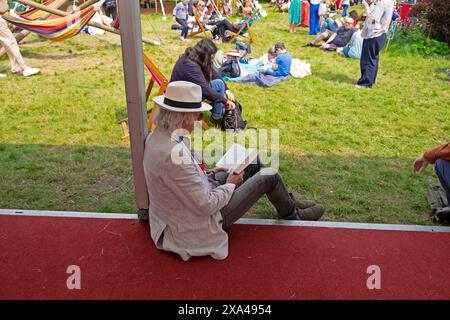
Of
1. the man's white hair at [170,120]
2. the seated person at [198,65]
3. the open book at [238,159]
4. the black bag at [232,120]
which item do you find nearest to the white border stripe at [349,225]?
the open book at [238,159]

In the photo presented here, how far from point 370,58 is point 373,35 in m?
0.40

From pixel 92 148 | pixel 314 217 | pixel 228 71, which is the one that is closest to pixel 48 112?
pixel 92 148

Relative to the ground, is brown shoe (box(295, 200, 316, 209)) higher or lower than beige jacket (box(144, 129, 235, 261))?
lower

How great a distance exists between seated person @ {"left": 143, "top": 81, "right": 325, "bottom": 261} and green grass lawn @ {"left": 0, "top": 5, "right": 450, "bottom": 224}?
815 millimetres

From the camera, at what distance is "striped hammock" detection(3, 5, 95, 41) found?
7.99 meters

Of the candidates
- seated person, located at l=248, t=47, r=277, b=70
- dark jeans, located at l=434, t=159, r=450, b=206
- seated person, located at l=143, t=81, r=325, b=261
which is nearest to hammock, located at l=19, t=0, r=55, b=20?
seated person, located at l=248, t=47, r=277, b=70

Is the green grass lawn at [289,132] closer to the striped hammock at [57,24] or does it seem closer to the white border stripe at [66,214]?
the white border stripe at [66,214]

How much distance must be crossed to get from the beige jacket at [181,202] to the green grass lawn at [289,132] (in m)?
0.96

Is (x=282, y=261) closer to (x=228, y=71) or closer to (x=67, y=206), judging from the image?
(x=67, y=206)

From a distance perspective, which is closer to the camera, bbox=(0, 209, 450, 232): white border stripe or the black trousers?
bbox=(0, 209, 450, 232): white border stripe

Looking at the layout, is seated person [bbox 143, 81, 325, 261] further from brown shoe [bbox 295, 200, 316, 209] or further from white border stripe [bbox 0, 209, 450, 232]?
brown shoe [bbox 295, 200, 316, 209]

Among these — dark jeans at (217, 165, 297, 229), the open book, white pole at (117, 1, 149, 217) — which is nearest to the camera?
white pole at (117, 1, 149, 217)

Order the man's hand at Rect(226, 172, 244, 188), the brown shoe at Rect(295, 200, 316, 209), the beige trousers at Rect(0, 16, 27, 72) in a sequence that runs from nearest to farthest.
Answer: the man's hand at Rect(226, 172, 244, 188) < the brown shoe at Rect(295, 200, 316, 209) < the beige trousers at Rect(0, 16, 27, 72)

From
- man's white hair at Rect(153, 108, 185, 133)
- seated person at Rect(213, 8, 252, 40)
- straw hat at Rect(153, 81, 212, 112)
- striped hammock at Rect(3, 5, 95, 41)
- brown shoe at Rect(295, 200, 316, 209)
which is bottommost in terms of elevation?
brown shoe at Rect(295, 200, 316, 209)
